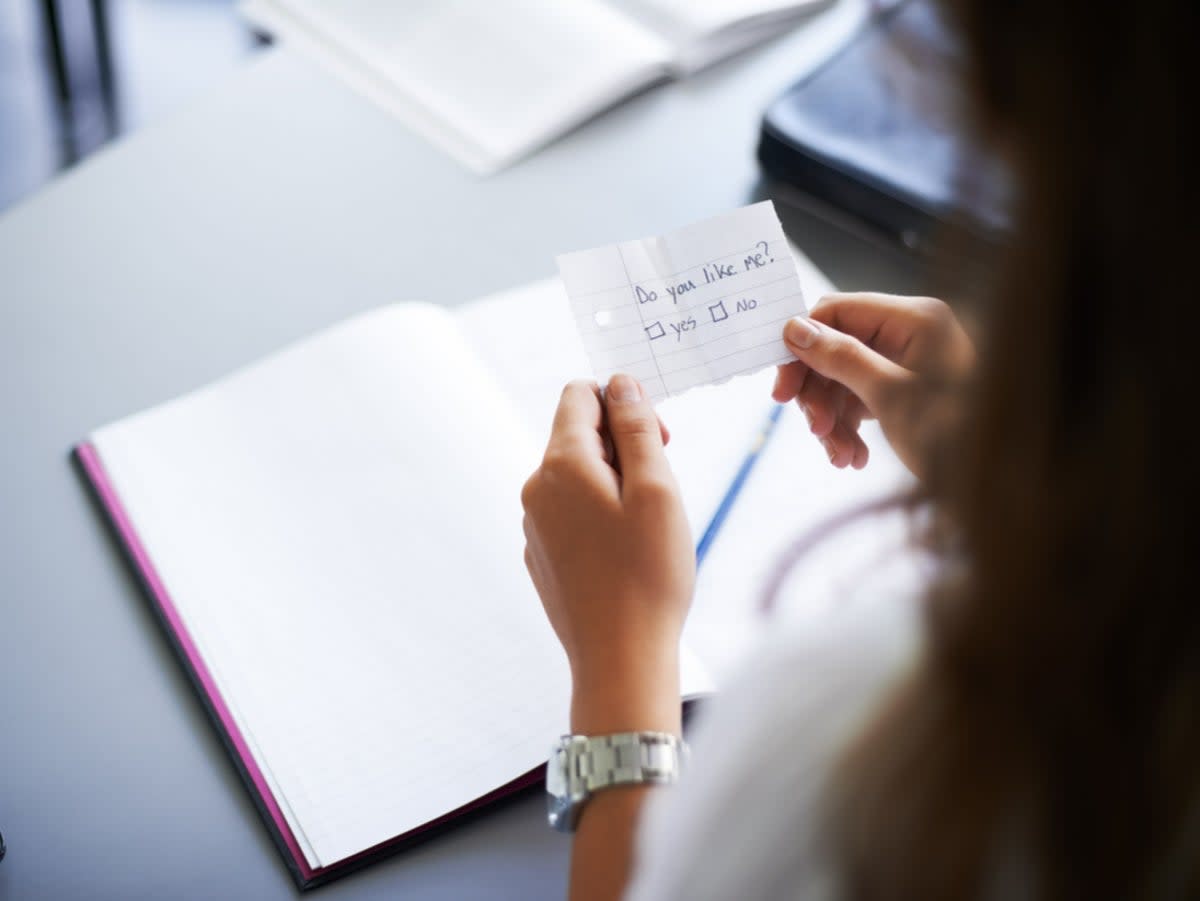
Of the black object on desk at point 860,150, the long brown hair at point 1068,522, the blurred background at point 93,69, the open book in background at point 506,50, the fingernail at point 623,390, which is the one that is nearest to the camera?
the long brown hair at point 1068,522

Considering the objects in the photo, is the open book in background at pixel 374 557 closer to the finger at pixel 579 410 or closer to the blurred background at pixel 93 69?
the finger at pixel 579 410

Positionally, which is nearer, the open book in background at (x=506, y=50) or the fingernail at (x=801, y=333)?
the fingernail at (x=801, y=333)

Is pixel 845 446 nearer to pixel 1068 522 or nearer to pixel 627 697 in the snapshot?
pixel 627 697

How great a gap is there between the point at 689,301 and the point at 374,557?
237mm

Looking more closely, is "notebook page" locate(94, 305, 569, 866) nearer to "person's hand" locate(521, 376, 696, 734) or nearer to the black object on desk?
"person's hand" locate(521, 376, 696, 734)

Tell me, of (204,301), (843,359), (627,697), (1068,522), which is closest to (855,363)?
(843,359)

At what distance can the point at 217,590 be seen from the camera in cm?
65

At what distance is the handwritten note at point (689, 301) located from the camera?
65cm

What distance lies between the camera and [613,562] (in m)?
0.56

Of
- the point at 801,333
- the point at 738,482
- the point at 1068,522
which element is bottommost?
the point at 738,482

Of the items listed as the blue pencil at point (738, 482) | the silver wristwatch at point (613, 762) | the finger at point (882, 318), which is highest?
the finger at point (882, 318)

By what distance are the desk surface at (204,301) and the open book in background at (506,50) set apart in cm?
2

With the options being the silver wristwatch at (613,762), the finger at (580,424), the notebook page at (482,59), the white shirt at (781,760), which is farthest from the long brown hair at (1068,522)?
the notebook page at (482,59)

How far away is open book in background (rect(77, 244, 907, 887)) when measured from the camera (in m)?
0.59
